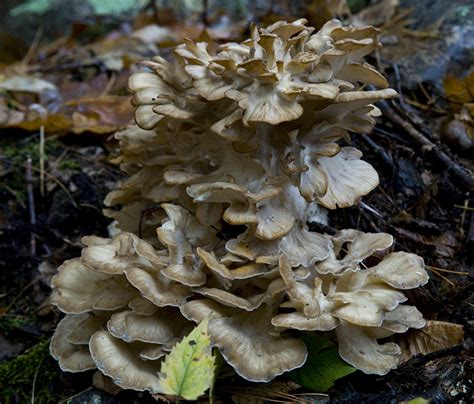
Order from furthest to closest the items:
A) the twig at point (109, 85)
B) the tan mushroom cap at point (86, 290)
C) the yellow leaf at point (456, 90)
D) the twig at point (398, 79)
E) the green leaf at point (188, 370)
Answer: the twig at point (109, 85), the twig at point (398, 79), the yellow leaf at point (456, 90), the tan mushroom cap at point (86, 290), the green leaf at point (188, 370)

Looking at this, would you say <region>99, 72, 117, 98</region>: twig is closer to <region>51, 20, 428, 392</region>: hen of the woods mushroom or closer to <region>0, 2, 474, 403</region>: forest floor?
<region>0, 2, 474, 403</region>: forest floor

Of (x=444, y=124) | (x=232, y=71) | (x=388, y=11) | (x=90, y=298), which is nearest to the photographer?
(x=232, y=71)

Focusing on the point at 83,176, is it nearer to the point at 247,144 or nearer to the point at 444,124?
the point at 247,144

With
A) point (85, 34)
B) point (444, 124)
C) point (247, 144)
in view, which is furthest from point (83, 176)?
point (85, 34)

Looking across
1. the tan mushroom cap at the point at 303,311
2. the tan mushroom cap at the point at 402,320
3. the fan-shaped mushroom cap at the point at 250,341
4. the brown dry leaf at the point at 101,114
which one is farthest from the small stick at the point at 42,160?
the tan mushroom cap at the point at 402,320

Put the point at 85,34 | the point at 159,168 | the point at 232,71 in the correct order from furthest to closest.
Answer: the point at 85,34 → the point at 159,168 → the point at 232,71

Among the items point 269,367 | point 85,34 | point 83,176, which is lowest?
point 85,34

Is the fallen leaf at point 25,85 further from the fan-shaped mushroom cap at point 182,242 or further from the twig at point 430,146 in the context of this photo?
the twig at point 430,146
